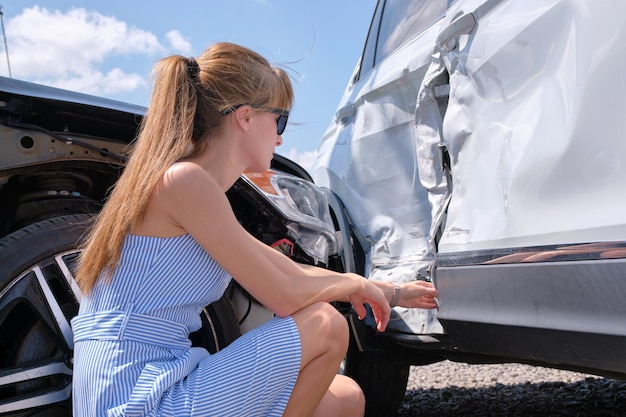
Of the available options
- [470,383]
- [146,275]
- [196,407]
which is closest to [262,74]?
[146,275]

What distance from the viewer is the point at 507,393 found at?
3.43 m

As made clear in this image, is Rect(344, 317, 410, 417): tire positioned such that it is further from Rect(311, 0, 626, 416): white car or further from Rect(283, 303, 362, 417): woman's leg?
Rect(283, 303, 362, 417): woman's leg

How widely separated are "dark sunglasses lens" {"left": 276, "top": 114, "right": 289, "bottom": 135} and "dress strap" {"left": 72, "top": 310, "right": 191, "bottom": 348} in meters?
0.57

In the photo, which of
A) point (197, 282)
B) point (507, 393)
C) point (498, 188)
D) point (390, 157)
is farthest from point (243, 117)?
point (507, 393)

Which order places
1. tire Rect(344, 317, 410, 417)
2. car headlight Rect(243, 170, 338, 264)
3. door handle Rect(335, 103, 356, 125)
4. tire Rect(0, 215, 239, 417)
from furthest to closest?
door handle Rect(335, 103, 356, 125)
tire Rect(344, 317, 410, 417)
car headlight Rect(243, 170, 338, 264)
tire Rect(0, 215, 239, 417)

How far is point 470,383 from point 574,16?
2701 mm

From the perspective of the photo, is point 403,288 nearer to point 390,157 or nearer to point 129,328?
point 390,157

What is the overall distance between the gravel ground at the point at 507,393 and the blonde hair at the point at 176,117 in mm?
1955

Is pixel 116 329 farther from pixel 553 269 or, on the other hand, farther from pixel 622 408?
pixel 622 408

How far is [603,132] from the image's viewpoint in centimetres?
136

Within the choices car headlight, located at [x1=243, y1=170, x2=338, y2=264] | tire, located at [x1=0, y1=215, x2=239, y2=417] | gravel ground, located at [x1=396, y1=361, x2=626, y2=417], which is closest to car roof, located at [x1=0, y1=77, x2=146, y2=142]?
tire, located at [x1=0, y1=215, x2=239, y2=417]

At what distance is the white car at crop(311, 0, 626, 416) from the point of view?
134 cm

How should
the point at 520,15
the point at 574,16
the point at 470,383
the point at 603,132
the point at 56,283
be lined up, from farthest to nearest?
the point at 470,383 < the point at 56,283 < the point at 520,15 < the point at 574,16 < the point at 603,132

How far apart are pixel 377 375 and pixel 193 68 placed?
1447mm
